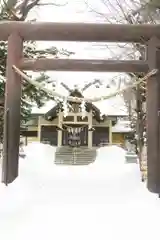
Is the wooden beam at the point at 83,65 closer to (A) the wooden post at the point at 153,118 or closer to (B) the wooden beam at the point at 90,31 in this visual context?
(A) the wooden post at the point at 153,118

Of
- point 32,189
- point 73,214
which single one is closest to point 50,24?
point 32,189

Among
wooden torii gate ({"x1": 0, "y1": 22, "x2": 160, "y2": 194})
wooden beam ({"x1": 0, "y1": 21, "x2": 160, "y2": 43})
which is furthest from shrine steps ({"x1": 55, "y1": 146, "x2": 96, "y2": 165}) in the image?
wooden beam ({"x1": 0, "y1": 21, "x2": 160, "y2": 43})

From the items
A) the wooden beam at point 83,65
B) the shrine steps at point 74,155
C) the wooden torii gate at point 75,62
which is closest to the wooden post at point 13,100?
the wooden torii gate at point 75,62

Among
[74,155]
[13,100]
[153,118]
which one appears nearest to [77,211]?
[153,118]

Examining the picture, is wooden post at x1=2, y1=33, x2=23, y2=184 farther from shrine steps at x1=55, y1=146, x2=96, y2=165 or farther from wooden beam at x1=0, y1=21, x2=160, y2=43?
shrine steps at x1=55, y1=146, x2=96, y2=165

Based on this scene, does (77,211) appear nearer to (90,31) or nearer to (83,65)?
(83,65)

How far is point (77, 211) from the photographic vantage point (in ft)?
15.8

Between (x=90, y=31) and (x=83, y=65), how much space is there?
62cm

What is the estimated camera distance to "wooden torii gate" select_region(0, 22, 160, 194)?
630 centimetres

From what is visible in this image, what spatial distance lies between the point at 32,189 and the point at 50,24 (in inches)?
117

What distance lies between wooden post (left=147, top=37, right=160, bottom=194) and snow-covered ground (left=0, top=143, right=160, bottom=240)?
1.09 feet

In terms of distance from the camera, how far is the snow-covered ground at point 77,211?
154 inches

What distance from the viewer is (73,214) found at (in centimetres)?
464

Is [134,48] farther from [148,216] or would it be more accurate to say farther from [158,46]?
[148,216]
